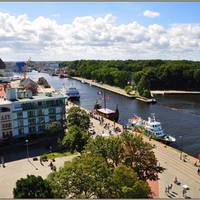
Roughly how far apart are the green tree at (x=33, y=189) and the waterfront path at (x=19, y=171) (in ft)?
24.1

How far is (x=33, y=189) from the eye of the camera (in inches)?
1182

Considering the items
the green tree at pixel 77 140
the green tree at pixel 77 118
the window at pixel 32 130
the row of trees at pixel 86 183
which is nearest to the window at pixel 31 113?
the window at pixel 32 130

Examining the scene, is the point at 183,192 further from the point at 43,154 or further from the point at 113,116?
the point at 113,116

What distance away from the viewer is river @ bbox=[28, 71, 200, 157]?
200 feet

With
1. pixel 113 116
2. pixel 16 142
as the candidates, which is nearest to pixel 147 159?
pixel 16 142

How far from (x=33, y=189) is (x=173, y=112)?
5982 cm

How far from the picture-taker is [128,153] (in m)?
37.3

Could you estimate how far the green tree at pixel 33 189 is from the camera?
29.1 metres

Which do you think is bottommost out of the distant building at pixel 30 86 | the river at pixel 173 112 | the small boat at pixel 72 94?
the river at pixel 173 112

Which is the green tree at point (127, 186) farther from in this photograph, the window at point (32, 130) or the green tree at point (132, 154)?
the window at point (32, 130)

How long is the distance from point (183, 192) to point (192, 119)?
4206 cm

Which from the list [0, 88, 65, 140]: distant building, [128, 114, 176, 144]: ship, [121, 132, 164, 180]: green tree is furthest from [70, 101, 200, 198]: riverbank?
[0, 88, 65, 140]: distant building

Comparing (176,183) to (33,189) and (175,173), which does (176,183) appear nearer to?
(175,173)

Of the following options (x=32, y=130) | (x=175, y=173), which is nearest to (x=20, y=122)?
(x=32, y=130)
